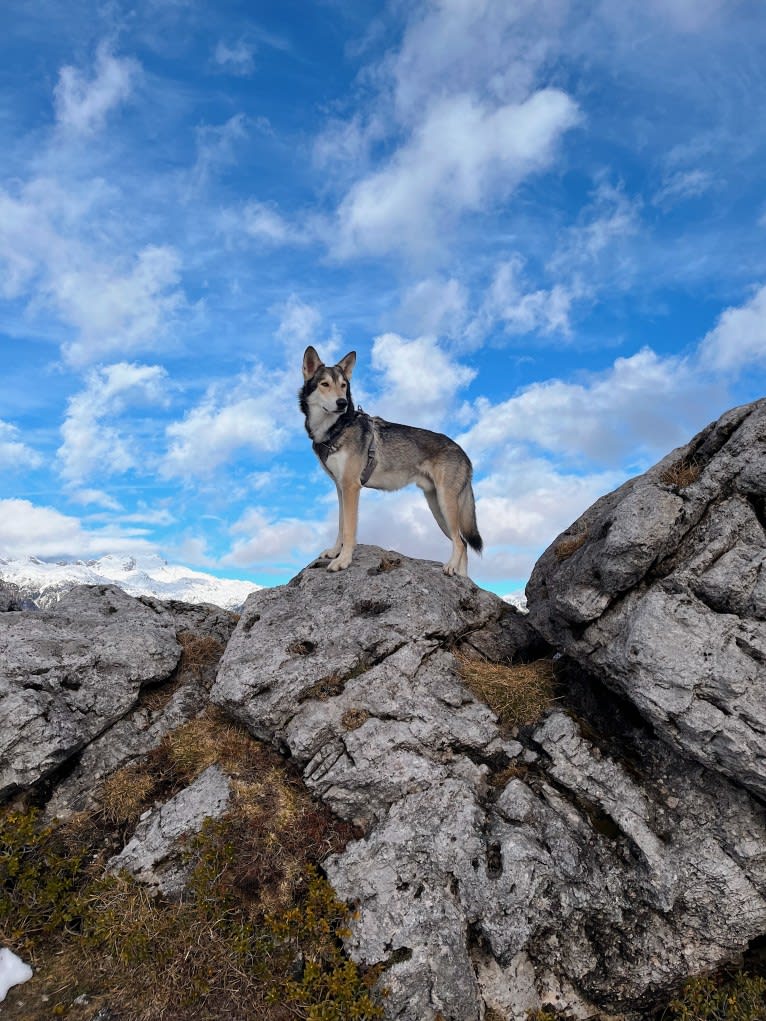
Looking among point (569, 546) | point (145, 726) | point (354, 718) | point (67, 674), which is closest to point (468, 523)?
point (569, 546)

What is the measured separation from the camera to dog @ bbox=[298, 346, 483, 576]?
12367mm

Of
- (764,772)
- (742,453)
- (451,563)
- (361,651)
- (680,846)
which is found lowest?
(680,846)

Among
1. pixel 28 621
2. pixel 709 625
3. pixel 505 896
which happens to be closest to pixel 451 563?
pixel 709 625

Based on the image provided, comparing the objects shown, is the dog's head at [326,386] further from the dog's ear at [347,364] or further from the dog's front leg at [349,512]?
the dog's front leg at [349,512]

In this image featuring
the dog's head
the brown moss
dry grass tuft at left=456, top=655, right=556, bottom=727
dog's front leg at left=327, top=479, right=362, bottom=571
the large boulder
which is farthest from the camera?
dog's front leg at left=327, top=479, right=362, bottom=571

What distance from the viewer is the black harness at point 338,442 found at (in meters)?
12.6

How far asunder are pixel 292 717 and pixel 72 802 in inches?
146

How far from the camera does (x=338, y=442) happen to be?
12523 mm

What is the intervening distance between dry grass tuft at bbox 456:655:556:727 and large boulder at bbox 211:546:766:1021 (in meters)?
0.30

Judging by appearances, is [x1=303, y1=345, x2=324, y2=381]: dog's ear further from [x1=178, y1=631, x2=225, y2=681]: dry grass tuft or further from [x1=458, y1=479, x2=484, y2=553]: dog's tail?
[x1=178, y1=631, x2=225, y2=681]: dry grass tuft

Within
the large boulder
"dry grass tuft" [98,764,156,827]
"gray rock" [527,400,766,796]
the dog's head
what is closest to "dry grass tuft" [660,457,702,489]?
"gray rock" [527,400,766,796]

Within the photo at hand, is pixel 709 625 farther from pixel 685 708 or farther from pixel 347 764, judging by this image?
pixel 347 764

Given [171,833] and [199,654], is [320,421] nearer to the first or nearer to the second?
[199,654]

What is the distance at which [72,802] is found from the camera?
9398mm
